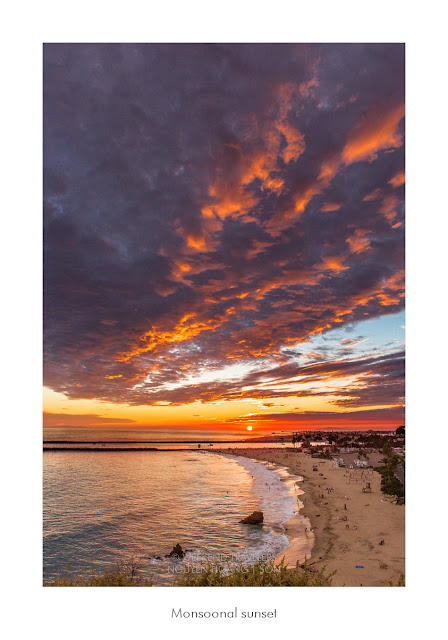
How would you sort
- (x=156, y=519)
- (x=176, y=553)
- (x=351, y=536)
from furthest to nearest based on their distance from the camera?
(x=156, y=519)
(x=351, y=536)
(x=176, y=553)

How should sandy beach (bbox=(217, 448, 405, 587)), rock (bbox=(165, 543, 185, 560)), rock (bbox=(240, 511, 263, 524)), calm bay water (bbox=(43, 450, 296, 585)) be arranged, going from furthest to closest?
rock (bbox=(240, 511, 263, 524)) → calm bay water (bbox=(43, 450, 296, 585)) → rock (bbox=(165, 543, 185, 560)) → sandy beach (bbox=(217, 448, 405, 587))

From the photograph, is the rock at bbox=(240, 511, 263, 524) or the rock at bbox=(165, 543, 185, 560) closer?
the rock at bbox=(165, 543, 185, 560)

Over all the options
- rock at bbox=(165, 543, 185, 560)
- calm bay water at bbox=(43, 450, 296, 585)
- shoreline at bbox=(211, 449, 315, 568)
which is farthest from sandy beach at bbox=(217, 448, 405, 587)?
rock at bbox=(165, 543, 185, 560)

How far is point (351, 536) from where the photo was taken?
1661 centimetres

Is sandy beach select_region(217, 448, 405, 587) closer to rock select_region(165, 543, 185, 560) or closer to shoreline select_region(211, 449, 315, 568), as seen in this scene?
shoreline select_region(211, 449, 315, 568)

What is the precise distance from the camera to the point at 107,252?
1050 cm

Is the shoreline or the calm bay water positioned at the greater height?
the shoreline

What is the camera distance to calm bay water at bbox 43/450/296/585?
16609 millimetres

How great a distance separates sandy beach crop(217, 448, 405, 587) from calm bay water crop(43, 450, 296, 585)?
1518 millimetres

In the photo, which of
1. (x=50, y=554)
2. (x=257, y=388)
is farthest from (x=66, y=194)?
(x=50, y=554)

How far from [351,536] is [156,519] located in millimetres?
14279

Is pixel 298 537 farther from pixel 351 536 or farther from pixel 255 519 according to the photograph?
pixel 255 519

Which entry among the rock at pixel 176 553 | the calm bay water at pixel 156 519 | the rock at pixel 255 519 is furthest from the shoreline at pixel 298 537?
the rock at pixel 176 553

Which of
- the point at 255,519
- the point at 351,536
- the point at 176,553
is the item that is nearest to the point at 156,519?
the point at 255,519
